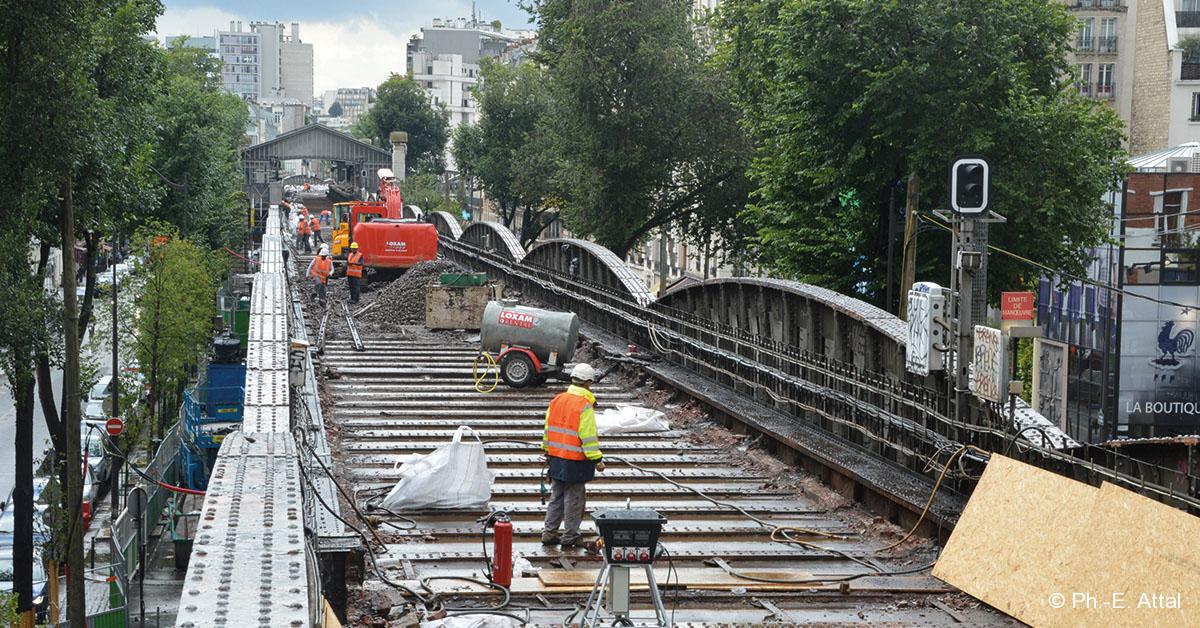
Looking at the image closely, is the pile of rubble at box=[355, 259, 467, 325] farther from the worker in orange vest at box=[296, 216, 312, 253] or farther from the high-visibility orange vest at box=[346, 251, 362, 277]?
the worker in orange vest at box=[296, 216, 312, 253]

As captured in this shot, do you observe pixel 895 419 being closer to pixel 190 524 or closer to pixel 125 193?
pixel 125 193

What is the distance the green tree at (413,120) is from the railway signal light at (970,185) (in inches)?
4456

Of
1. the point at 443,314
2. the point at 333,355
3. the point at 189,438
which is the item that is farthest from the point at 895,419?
the point at 189,438

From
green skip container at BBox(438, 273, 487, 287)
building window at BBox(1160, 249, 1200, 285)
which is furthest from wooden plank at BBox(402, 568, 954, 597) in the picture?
building window at BBox(1160, 249, 1200, 285)

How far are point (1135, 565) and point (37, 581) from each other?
112 feet

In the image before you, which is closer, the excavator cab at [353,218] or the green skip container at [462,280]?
the green skip container at [462,280]

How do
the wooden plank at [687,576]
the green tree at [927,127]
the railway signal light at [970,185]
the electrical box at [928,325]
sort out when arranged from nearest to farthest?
the wooden plank at [687,576], the railway signal light at [970,185], the electrical box at [928,325], the green tree at [927,127]

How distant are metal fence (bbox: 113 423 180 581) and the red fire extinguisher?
1250cm

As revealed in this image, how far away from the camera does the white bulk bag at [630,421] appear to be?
18.5 metres

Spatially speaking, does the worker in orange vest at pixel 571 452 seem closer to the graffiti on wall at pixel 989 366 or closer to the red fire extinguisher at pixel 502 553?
the red fire extinguisher at pixel 502 553

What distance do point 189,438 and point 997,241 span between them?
808 inches

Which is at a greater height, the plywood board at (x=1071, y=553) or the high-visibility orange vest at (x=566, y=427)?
the high-visibility orange vest at (x=566, y=427)

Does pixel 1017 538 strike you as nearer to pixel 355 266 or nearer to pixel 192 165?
pixel 355 266

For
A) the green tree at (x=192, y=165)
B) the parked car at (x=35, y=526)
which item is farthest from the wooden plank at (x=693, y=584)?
the green tree at (x=192, y=165)
